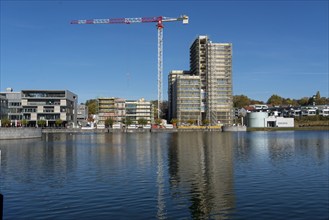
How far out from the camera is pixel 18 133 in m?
140

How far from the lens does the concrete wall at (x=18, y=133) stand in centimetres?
13357

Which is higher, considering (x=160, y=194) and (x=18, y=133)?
(x=18, y=133)

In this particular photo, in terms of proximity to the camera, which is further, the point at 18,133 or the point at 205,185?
the point at 18,133

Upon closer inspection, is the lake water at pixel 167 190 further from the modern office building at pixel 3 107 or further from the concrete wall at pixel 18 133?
the modern office building at pixel 3 107

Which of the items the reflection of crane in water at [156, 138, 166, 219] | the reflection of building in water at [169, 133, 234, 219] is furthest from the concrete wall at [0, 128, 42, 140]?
the reflection of crane in water at [156, 138, 166, 219]

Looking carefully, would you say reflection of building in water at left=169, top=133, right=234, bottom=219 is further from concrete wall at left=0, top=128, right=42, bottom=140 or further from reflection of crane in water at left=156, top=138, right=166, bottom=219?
concrete wall at left=0, top=128, right=42, bottom=140

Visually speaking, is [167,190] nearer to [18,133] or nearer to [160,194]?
[160,194]

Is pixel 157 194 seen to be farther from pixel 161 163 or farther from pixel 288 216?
pixel 161 163

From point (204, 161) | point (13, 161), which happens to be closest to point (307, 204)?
point (204, 161)

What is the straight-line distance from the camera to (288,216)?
27.1m

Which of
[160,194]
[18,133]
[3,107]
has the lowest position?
[160,194]

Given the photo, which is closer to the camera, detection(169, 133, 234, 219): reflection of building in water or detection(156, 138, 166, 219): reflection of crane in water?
detection(156, 138, 166, 219): reflection of crane in water

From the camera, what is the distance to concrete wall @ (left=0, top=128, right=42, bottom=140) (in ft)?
438

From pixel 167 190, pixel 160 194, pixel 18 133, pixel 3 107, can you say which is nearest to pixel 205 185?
pixel 167 190
